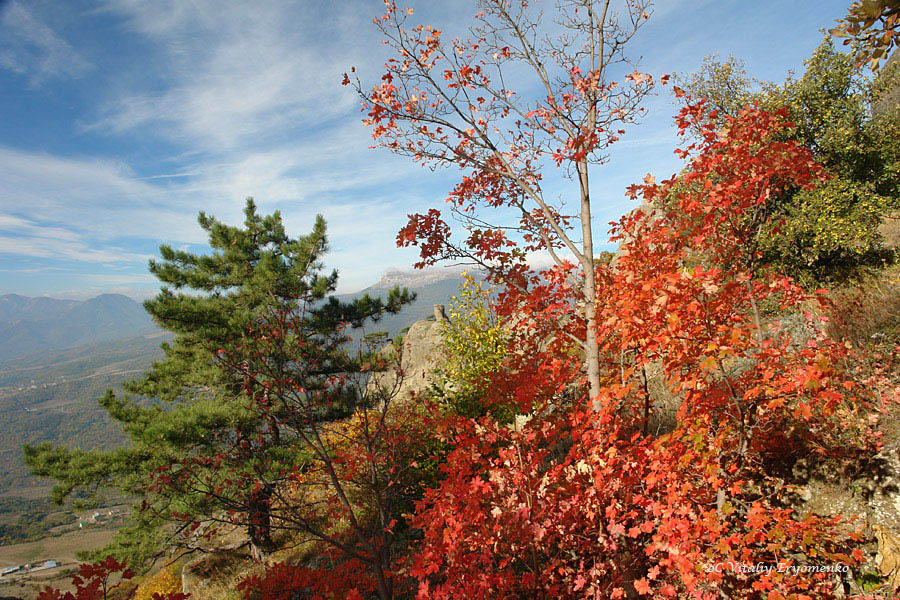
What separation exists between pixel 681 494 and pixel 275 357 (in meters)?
4.31

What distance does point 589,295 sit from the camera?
4.19m

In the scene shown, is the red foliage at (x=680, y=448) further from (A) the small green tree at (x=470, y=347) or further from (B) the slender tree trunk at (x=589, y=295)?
(A) the small green tree at (x=470, y=347)

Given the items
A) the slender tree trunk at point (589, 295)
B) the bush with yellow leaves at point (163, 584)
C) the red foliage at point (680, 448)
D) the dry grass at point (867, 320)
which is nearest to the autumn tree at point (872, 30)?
the red foliage at point (680, 448)

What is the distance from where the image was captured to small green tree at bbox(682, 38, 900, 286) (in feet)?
27.9

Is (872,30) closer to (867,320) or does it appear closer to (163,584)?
(867,320)

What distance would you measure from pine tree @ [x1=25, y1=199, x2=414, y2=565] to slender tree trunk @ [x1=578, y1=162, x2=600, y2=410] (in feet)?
11.9

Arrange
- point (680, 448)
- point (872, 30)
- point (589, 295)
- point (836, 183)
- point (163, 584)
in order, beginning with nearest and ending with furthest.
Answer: point (872, 30) < point (680, 448) < point (589, 295) < point (836, 183) < point (163, 584)

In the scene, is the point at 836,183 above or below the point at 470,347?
above

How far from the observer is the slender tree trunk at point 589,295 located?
13.1 feet

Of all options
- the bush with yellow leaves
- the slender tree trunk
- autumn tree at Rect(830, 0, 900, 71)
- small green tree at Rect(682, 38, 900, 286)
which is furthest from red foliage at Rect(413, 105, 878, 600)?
the bush with yellow leaves

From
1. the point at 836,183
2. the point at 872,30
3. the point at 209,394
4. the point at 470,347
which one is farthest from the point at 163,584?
the point at 836,183

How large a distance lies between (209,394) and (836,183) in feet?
51.5

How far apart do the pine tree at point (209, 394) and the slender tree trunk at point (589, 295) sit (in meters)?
3.63

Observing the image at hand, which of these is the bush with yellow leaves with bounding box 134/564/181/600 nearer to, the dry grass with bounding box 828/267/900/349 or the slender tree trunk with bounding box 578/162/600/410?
the slender tree trunk with bounding box 578/162/600/410
